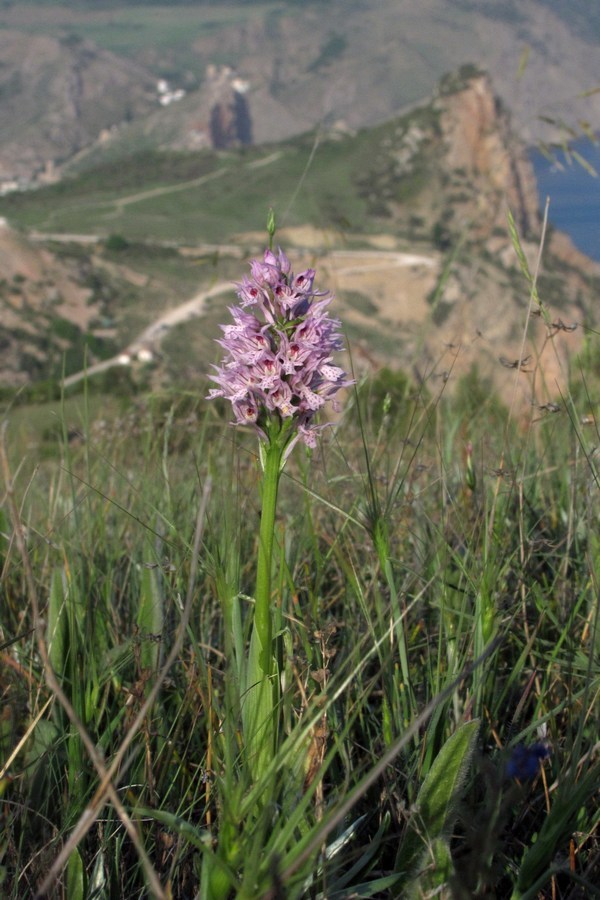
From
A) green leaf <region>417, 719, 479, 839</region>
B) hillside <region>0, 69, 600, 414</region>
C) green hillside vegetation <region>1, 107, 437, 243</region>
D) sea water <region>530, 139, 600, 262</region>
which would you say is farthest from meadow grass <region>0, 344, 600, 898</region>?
green hillside vegetation <region>1, 107, 437, 243</region>

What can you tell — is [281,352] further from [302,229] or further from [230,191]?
[230,191]

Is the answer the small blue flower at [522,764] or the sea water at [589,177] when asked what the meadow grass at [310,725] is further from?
the sea water at [589,177]

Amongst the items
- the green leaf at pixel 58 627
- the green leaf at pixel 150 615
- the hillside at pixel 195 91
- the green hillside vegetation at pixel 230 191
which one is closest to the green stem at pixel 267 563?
the green leaf at pixel 150 615

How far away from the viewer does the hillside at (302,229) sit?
166ft

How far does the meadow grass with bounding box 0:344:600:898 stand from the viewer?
4.33 ft

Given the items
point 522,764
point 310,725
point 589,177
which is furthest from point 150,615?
point 589,177

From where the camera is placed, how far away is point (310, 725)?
4.38 ft

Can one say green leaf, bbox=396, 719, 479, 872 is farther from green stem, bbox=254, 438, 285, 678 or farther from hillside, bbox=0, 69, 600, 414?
hillside, bbox=0, 69, 600, 414

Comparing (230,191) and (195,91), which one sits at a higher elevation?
(195,91)

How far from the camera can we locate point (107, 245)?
65.3 metres

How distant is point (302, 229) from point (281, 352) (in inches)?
2704

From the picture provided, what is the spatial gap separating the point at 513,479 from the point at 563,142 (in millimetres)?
1614

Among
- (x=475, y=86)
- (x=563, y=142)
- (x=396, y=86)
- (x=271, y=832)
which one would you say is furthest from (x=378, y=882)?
(x=396, y=86)

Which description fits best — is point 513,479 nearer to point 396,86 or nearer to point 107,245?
point 107,245
